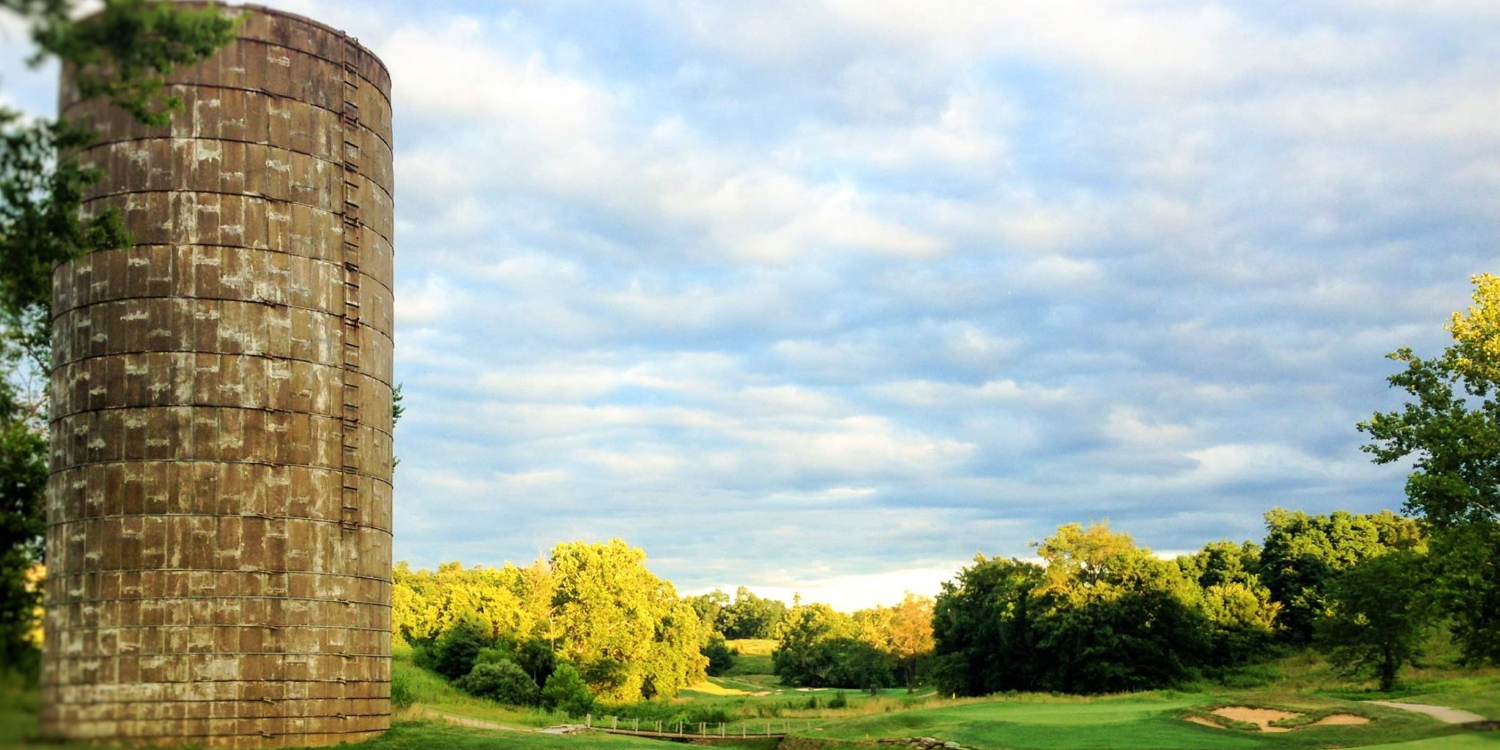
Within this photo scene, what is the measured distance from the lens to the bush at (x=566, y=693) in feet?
241

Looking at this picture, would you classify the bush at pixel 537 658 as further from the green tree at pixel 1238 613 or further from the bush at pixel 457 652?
the green tree at pixel 1238 613

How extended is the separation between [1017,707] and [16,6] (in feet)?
184

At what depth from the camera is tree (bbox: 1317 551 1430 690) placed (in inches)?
2371

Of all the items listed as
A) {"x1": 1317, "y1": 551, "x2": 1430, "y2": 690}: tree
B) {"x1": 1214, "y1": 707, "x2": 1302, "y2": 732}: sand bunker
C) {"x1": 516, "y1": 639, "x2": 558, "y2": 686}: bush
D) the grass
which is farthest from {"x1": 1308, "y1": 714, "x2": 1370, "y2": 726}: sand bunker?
{"x1": 516, "y1": 639, "x2": 558, "y2": 686}: bush

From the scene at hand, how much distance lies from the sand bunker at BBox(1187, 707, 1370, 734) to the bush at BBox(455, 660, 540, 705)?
138 feet

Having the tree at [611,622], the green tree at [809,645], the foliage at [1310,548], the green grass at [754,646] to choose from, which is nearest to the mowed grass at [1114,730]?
the tree at [611,622]

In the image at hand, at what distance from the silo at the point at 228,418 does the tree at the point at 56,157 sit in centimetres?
189

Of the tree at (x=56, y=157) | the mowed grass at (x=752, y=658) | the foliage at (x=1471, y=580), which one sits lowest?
Answer: the mowed grass at (x=752, y=658)

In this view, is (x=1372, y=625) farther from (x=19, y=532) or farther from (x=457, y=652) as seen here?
(x=19, y=532)

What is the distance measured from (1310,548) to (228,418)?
87.7 meters

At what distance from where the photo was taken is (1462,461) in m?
44.5

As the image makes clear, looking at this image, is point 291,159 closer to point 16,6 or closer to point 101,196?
point 101,196

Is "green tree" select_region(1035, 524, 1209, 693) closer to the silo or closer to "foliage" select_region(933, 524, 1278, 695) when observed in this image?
"foliage" select_region(933, 524, 1278, 695)

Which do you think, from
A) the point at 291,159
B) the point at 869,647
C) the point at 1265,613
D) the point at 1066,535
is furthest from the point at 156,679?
the point at 869,647
